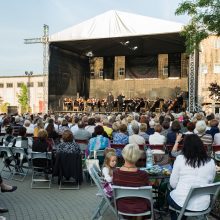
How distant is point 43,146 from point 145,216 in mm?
4388

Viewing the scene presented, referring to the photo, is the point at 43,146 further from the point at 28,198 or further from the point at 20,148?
the point at 28,198

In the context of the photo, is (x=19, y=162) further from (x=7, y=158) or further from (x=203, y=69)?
(x=203, y=69)

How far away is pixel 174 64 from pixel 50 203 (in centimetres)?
2593

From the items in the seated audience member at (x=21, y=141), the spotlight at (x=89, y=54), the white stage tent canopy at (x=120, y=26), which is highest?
the white stage tent canopy at (x=120, y=26)

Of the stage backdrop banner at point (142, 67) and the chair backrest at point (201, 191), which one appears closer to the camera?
the chair backrest at point (201, 191)

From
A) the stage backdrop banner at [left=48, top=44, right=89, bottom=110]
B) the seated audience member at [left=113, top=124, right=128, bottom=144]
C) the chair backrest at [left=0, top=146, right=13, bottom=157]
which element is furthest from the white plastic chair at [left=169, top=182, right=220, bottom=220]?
the stage backdrop banner at [left=48, top=44, right=89, bottom=110]

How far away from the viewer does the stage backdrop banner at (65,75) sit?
26125 millimetres

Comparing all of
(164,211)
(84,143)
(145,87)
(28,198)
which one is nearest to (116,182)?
(164,211)

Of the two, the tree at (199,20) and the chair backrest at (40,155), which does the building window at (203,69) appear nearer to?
the tree at (199,20)

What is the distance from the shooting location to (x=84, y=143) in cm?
912

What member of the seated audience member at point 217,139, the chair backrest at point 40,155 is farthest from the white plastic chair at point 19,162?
the seated audience member at point 217,139

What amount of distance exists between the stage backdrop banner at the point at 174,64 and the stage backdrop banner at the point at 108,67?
15.5 ft

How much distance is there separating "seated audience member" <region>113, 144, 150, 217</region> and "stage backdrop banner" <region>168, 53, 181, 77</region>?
2737cm

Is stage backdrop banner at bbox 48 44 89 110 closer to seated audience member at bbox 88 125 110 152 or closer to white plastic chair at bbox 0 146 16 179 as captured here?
white plastic chair at bbox 0 146 16 179
